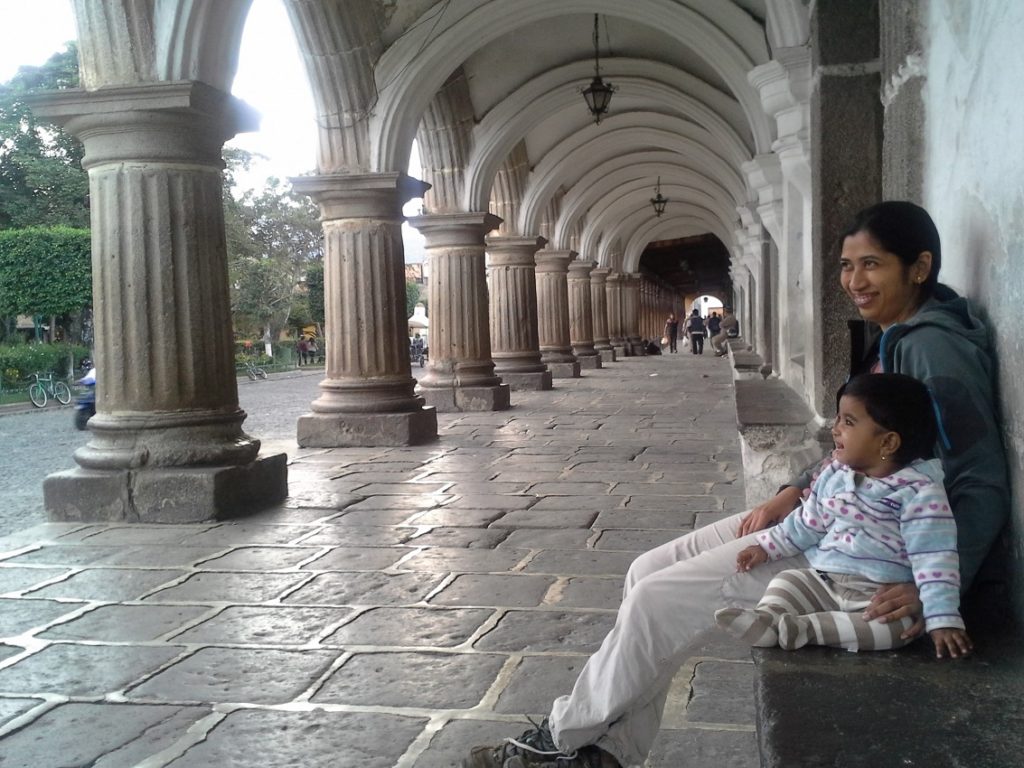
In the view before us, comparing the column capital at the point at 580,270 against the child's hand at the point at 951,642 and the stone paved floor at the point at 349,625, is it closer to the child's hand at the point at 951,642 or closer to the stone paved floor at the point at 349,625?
the stone paved floor at the point at 349,625

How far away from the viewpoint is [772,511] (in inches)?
92.8

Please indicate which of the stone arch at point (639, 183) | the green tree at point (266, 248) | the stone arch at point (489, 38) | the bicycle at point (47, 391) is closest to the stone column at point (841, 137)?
the stone arch at point (489, 38)

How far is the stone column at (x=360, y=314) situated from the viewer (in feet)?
28.3

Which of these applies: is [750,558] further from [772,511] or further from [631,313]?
[631,313]

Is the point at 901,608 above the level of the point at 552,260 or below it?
below

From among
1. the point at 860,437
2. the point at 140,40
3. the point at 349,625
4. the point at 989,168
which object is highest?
the point at 140,40

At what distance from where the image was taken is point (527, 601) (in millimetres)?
3652

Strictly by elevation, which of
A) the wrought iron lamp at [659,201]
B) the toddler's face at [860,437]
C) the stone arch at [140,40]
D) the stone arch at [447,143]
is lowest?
the toddler's face at [860,437]

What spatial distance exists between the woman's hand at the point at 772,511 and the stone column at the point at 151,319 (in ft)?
12.1

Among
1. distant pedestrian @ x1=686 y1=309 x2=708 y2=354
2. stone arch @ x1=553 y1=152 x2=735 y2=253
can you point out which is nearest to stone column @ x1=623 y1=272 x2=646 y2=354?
distant pedestrian @ x1=686 y1=309 x2=708 y2=354

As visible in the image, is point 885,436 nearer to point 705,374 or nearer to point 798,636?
point 798,636

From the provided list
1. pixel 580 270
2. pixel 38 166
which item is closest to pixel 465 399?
pixel 580 270

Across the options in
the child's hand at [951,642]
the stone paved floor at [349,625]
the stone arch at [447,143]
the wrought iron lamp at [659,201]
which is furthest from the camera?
the wrought iron lamp at [659,201]

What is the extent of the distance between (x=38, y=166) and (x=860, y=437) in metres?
29.4
